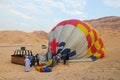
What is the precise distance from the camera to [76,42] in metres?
16.2

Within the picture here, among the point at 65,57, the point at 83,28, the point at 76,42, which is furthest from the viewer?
the point at 83,28

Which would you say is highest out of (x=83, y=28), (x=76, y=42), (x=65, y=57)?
(x=83, y=28)

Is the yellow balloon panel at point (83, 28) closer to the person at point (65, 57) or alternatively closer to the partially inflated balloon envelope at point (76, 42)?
the partially inflated balloon envelope at point (76, 42)

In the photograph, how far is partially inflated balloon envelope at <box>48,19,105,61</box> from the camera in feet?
53.0

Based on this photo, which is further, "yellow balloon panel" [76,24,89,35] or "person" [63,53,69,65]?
"yellow balloon panel" [76,24,89,35]

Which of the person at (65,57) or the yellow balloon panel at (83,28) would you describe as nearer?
the person at (65,57)

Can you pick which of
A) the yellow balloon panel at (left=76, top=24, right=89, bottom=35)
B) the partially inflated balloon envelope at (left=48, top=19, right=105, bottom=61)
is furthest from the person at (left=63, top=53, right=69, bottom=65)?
the yellow balloon panel at (left=76, top=24, right=89, bottom=35)

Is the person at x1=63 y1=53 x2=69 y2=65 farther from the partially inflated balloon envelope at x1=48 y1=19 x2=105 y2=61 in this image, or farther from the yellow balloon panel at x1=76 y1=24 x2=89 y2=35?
the yellow balloon panel at x1=76 y1=24 x2=89 y2=35

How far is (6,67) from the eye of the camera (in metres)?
14.6

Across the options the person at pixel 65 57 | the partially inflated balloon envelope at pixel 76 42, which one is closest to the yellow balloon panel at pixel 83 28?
the partially inflated balloon envelope at pixel 76 42

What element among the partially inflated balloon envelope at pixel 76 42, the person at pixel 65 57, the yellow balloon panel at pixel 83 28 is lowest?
the person at pixel 65 57

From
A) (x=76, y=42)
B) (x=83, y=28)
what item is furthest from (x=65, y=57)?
(x=83, y=28)

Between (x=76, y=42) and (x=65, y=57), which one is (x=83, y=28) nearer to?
(x=76, y=42)

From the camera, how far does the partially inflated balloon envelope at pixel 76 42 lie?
1614 cm
